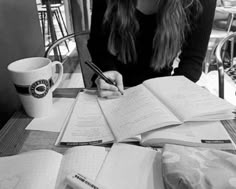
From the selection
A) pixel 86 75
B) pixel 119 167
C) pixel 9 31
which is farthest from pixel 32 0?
pixel 119 167

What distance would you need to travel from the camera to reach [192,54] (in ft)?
3.14

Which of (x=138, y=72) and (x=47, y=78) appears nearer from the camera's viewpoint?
(x=47, y=78)

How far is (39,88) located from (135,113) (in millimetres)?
228

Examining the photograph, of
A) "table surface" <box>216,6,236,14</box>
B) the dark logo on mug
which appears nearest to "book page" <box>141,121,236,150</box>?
the dark logo on mug

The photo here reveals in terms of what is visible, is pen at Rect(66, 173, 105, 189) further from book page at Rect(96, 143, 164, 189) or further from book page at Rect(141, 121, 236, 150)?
book page at Rect(141, 121, 236, 150)

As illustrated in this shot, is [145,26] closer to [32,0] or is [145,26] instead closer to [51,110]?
[32,0]

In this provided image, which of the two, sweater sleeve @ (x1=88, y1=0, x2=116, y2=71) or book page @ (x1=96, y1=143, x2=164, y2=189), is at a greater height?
sweater sleeve @ (x1=88, y1=0, x2=116, y2=71)

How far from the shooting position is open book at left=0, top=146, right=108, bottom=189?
0.36 m

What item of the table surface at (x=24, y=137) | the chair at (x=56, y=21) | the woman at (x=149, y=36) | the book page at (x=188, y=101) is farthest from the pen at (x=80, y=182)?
the chair at (x=56, y=21)

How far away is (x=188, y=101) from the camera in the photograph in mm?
554

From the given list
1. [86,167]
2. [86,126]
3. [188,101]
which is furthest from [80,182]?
[188,101]

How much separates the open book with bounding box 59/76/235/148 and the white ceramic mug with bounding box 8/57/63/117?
0.08 meters

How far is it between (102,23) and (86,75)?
31cm

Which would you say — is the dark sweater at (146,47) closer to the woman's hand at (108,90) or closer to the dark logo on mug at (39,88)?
the woman's hand at (108,90)
